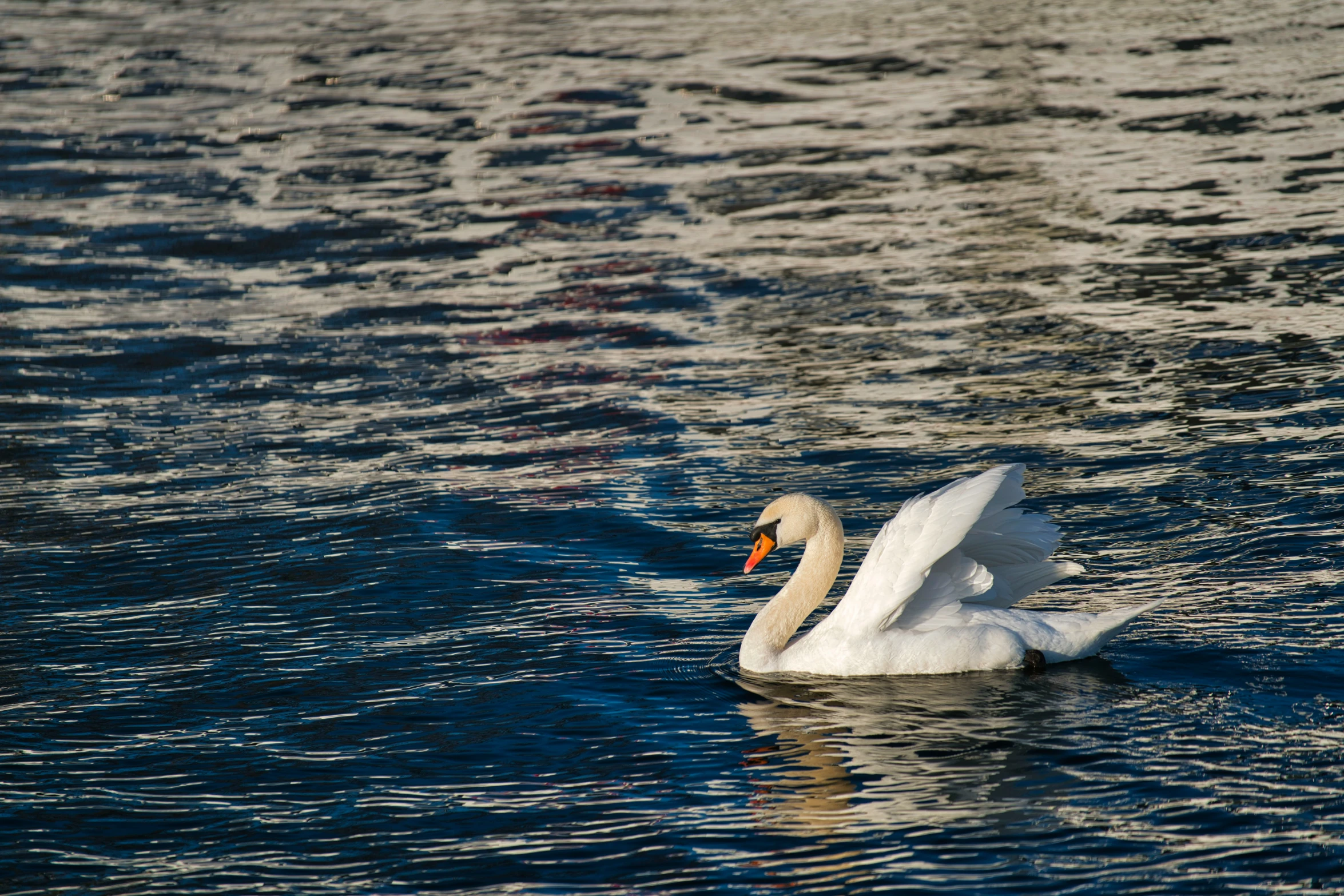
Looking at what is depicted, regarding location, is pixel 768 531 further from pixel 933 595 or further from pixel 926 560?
pixel 926 560

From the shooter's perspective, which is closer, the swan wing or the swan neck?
the swan wing

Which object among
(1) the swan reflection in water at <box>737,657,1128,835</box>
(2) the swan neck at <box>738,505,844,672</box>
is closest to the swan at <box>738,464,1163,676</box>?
(2) the swan neck at <box>738,505,844,672</box>

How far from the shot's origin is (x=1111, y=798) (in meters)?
6.77

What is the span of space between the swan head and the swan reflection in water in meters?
0.79

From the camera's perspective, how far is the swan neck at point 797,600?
340 inches

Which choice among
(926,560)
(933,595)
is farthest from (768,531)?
(926,560)

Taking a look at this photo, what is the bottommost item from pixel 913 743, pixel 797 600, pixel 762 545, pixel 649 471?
pixel 913 743

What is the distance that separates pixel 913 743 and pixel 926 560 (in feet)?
3.20

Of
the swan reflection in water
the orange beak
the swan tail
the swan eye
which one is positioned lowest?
the swan reflection in water

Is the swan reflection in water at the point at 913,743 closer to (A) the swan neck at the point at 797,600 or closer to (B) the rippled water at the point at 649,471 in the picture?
(B) the rippled water at the point at 649,471

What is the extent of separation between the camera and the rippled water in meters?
6.91

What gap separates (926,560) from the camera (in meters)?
8.09

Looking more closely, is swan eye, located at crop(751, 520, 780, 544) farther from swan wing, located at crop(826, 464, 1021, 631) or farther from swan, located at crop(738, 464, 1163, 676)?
swan wing, located at crop(826, 464, 1021, 631)

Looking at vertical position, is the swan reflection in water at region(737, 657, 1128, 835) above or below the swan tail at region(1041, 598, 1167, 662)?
below
